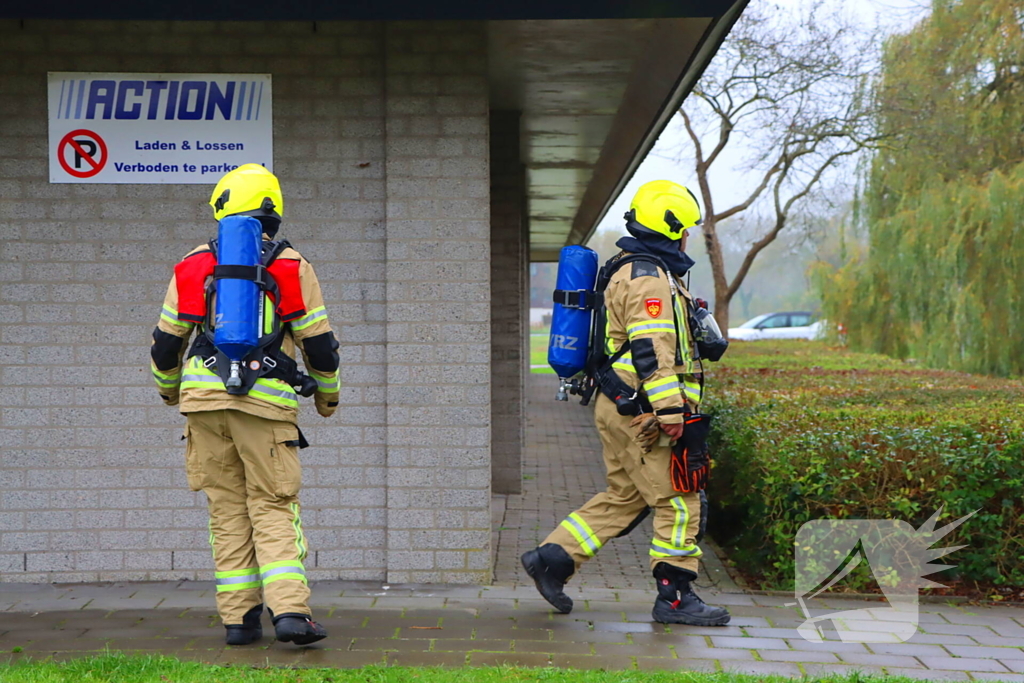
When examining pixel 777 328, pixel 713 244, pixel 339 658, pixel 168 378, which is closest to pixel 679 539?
pixel 339 658

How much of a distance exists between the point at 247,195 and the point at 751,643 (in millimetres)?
2897

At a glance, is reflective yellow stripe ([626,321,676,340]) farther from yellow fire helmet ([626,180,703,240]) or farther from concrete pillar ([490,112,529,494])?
concrete pillar ([490,112,529,494])

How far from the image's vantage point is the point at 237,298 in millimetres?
3996

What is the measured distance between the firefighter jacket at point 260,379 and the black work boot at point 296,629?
0.80 meters

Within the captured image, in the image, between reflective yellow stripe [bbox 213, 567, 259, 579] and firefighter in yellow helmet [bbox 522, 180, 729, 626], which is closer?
reflective yellow stripe [bbox 213, 567, 259, 579]

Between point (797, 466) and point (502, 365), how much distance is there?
3.73 metres

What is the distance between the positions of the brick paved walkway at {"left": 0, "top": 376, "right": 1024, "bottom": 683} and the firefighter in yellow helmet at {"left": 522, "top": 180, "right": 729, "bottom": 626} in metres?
0.25

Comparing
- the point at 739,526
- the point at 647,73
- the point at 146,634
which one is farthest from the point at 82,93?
the point at 739,526

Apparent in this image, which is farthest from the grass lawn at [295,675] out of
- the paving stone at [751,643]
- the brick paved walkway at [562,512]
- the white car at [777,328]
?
the white car at [777,328]

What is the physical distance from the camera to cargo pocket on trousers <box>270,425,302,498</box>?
4.23 metres

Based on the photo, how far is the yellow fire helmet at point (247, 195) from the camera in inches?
166

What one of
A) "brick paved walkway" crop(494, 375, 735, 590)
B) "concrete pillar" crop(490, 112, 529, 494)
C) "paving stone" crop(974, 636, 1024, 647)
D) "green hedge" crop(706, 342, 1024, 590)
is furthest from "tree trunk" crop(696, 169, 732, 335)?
"paving stone" crop(974, 636, 1024, 647)
